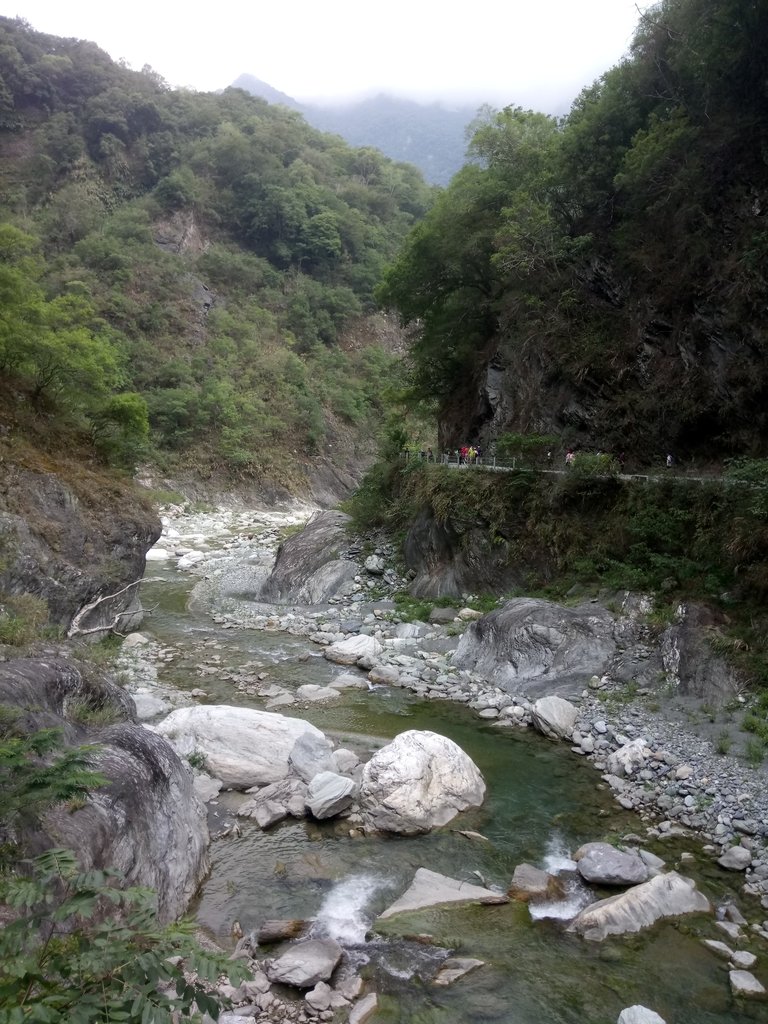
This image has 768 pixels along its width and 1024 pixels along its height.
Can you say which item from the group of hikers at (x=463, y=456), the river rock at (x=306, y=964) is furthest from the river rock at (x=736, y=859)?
the group of hikers at (x=463, y=456)

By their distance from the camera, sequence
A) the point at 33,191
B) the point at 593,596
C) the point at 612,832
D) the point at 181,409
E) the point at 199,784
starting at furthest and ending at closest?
the point at 33,191, the point at 181,409, the point at 593,596, the point at 199,784, the point at 612,832

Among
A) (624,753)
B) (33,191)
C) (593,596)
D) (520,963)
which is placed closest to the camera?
(520,963)

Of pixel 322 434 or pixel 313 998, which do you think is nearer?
pixel 313 998

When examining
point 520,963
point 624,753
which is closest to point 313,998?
point 520,963

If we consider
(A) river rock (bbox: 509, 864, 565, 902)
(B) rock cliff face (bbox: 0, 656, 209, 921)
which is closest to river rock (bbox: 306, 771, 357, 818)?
(B) rock cliff face (bbox: 0, 656, 209, 921)

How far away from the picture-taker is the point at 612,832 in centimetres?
820

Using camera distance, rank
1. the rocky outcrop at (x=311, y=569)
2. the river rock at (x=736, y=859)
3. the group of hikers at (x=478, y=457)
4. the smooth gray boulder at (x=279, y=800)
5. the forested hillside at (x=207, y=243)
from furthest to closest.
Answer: the forested hillside at (x=207, y=243) → the rocky outcrop at (x=311, y=569) → the group of hikers at (x=478, y=457) → the smooth gray boulder at (x=279, y=800) → the river rock at (x=736, y=859)

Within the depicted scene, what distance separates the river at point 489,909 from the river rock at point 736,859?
0.30m

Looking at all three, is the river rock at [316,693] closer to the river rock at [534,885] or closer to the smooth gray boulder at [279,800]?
the smooth gray boulder at [279,800]

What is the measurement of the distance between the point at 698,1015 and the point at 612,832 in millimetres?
2752

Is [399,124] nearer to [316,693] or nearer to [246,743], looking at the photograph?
[316,693]

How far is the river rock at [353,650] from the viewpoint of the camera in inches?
580

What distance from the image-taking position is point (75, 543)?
46.2 ft

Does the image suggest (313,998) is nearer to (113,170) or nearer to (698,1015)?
(698,1015)
